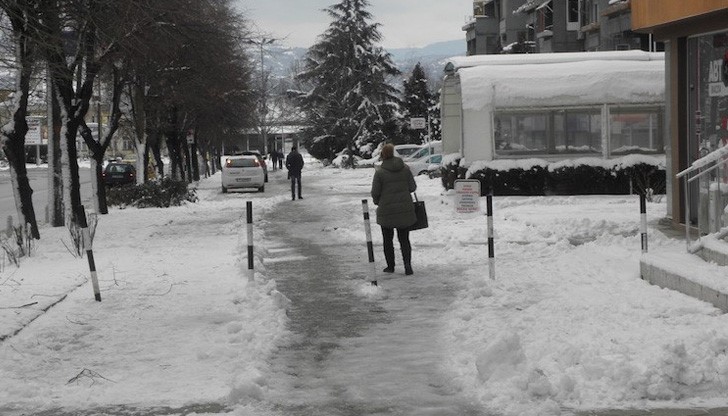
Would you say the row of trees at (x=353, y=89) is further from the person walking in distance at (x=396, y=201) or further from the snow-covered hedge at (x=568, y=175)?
the person walking in distance at (x=396, y=201)

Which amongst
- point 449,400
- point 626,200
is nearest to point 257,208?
point 626,200

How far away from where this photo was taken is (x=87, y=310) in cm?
1139

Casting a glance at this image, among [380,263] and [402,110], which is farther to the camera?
[402,110]

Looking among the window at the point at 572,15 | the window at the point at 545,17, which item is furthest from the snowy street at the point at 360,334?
the window at the point at 545,17

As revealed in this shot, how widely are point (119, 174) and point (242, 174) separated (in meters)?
13.4

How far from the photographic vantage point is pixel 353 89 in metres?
76.2

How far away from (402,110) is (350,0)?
8885 mm

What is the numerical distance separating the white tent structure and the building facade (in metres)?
11.1

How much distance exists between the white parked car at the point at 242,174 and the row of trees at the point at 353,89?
1281 inches

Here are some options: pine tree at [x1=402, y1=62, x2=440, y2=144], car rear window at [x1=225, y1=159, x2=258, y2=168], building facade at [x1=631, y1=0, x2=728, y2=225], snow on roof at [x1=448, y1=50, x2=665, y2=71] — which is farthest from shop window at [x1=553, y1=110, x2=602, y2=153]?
pine tree at [x1=402, y1=62, x2=440, y2=144]

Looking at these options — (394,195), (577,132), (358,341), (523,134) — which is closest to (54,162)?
(523,134)

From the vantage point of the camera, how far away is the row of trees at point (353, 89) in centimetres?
7656

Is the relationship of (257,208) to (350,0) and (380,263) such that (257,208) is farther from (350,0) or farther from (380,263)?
(350,0)

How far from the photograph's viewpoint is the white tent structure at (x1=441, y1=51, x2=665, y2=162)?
29.1 meters
